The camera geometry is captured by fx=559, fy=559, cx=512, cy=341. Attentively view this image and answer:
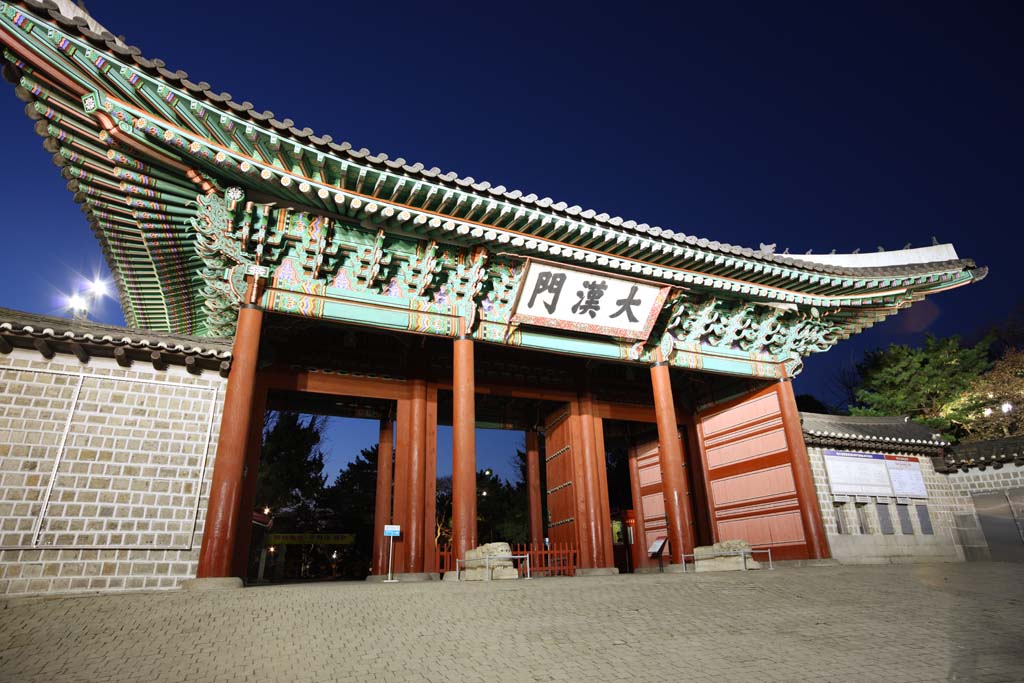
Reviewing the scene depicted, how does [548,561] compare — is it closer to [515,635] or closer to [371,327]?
[371,327]

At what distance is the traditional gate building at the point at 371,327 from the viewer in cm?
695

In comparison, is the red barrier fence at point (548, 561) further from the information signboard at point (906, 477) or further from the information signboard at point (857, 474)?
the information signboard at point (906, 477)

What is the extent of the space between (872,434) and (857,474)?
7.90 feet

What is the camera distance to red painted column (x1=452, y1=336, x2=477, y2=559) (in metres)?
8.73

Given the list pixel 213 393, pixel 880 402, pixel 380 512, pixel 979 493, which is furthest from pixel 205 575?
pixel 880 402

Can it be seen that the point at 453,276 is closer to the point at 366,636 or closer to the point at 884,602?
the point at 366,636

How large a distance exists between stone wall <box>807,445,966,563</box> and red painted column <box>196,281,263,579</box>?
11636 mm

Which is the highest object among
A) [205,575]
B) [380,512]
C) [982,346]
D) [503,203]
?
[982,346]

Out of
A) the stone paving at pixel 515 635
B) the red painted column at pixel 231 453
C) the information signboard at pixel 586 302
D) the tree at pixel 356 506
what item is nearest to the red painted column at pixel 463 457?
the information signboard at pixel 586 302

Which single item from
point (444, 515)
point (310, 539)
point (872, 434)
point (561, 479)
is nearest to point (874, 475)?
point (872, 434)

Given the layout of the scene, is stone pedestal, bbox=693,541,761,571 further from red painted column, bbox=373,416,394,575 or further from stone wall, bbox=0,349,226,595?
stone wall, bbox=0,349,226,595

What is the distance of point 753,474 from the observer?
12.8 meters

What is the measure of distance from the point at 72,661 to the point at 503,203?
285 inches

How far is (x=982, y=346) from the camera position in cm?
2372
